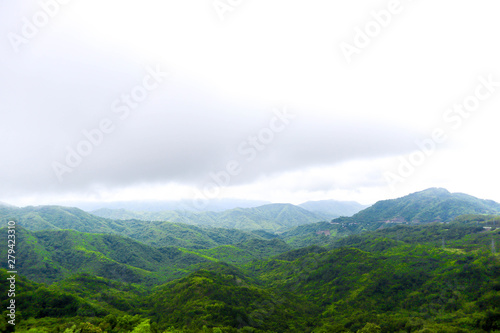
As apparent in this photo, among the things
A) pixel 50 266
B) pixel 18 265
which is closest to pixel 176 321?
pixel 50 266

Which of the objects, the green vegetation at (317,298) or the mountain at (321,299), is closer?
the green vegetation at (317,298)

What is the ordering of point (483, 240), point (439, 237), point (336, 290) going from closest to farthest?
point (336, 290), point (483, 240), point (439, 237)

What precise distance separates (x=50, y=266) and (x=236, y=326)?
168m

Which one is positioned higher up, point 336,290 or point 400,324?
point 400,324

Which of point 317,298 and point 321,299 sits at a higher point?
point 321,299

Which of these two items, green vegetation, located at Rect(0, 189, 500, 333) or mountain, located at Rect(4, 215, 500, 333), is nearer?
green vegetation, located at Rect(0, 189, 500, 333)

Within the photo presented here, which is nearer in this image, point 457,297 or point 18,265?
point 457,297

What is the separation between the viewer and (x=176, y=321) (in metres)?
75.8

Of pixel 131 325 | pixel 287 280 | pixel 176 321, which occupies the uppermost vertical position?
pixel 131 325

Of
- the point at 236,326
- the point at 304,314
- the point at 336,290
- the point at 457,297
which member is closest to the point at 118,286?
the point at 236,326

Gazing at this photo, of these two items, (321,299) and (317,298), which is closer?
(321,299)

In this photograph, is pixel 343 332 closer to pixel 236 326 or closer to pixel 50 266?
pixel 236 326

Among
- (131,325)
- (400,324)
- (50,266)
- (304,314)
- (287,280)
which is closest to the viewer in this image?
(131,325)

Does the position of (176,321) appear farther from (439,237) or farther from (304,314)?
(439,237)
